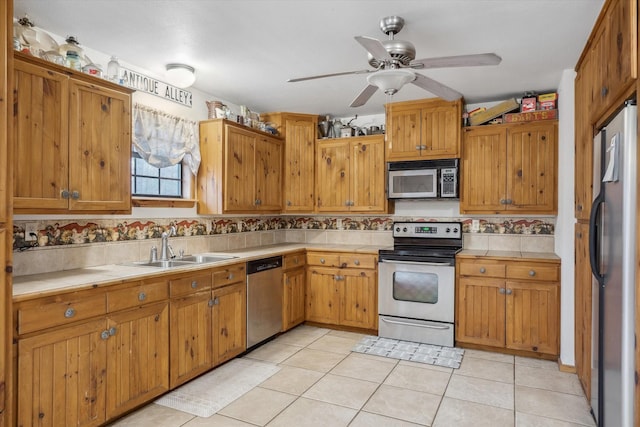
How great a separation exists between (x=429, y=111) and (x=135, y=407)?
361cm

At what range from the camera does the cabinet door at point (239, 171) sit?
147 inches

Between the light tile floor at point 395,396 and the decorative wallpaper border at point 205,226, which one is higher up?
the decorative wallpaper border at point 205,226

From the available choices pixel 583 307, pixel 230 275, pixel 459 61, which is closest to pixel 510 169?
pixel 583 307

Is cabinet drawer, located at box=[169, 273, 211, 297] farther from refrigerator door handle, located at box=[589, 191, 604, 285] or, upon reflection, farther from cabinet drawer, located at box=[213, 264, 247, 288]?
refrigerator door handle, located at box=[589, 191, 604, 285]

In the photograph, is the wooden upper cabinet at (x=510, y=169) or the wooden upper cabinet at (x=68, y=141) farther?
the wooden upper cabinet at (x=510, y=169)

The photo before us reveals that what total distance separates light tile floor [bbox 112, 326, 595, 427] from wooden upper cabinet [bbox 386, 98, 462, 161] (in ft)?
6.59

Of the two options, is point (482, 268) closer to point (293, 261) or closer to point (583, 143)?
point (583, 143)

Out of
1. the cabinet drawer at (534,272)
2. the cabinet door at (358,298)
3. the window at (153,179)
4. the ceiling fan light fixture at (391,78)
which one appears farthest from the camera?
the cabinet door at (358,298)

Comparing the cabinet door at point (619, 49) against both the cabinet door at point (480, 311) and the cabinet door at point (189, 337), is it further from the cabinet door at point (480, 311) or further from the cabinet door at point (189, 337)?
the cabinet door at point (189, 337)

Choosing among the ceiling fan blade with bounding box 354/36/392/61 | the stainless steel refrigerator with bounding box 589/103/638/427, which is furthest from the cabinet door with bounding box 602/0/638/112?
the ceiling fan blade with bounding box 354/36/392/61

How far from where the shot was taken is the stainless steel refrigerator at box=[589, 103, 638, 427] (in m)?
1.64

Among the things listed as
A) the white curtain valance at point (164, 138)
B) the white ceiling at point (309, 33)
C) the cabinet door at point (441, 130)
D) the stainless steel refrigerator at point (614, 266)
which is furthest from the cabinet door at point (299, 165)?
the stainless steel refrigerator at point (614, 266)

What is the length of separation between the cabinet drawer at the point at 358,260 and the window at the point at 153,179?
70.6 inches

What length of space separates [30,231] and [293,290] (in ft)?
7.93
